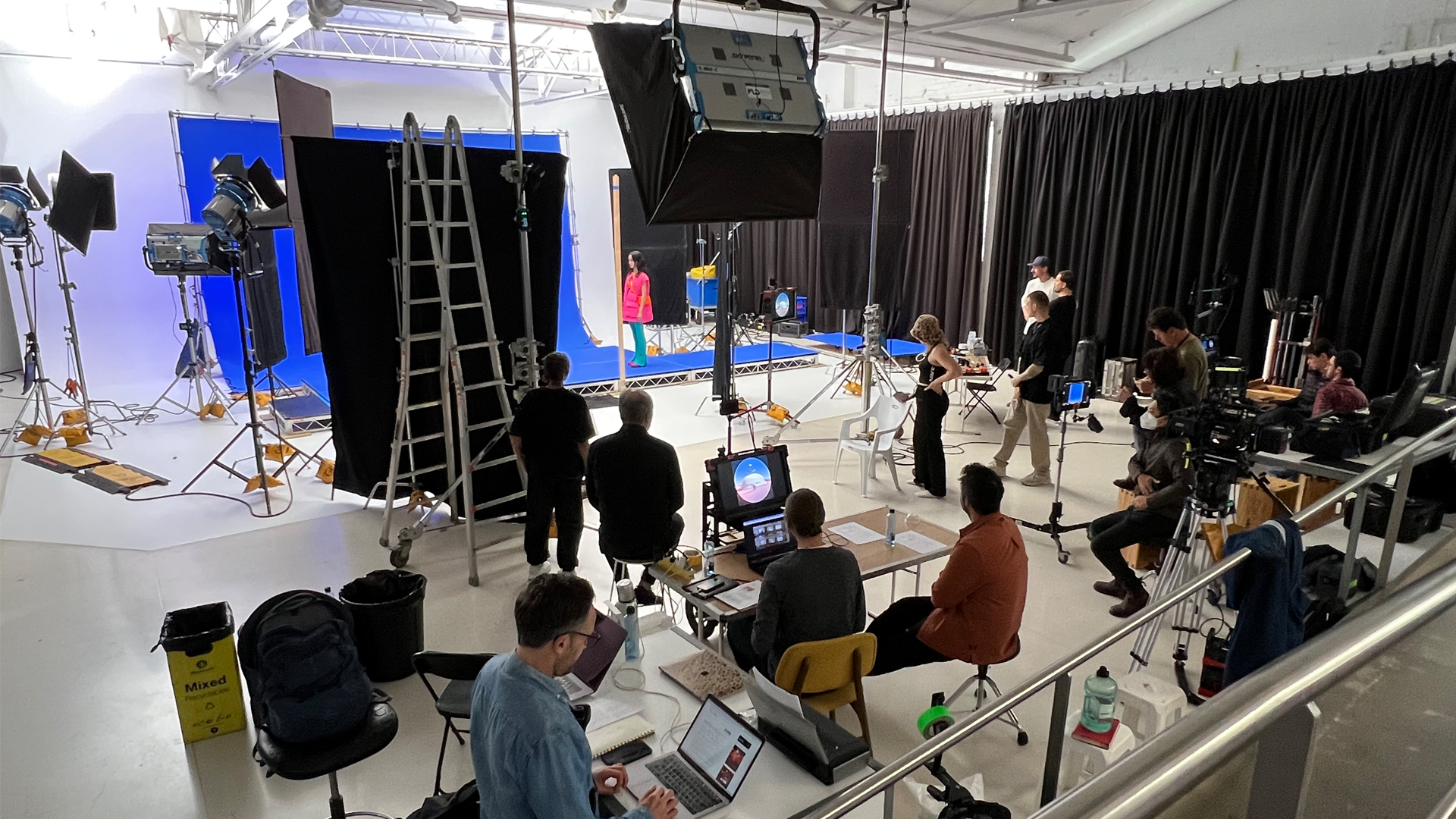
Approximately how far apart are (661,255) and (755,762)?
32.8 ft

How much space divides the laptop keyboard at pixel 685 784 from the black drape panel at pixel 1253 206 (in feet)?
25.7

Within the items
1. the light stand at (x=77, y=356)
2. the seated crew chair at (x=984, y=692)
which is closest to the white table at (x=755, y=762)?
the seated crew chair at (x=984, y=692)

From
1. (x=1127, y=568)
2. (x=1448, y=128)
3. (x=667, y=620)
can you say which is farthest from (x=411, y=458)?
(x=1448, y=128)

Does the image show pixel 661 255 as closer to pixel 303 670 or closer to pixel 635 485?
pixel 635 485

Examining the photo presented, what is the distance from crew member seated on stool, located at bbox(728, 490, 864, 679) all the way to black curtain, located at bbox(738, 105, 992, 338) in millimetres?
8012

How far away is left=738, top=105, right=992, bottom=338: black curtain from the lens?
11133 mm

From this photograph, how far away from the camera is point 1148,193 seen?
30.3 feet

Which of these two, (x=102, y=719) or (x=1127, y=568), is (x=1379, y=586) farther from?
(x=102, y=719)

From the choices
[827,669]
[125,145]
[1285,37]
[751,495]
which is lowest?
[827,669]

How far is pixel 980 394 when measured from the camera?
9367mm

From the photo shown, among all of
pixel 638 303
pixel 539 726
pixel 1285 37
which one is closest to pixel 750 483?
pixel 539 726

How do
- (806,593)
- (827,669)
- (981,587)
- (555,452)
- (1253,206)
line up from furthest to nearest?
1. (1253,206)
2. (555,452)
3. (981,587)
4. (806,593)
5. (827,669)

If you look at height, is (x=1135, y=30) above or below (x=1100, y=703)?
above

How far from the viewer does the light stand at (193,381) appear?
860cm
